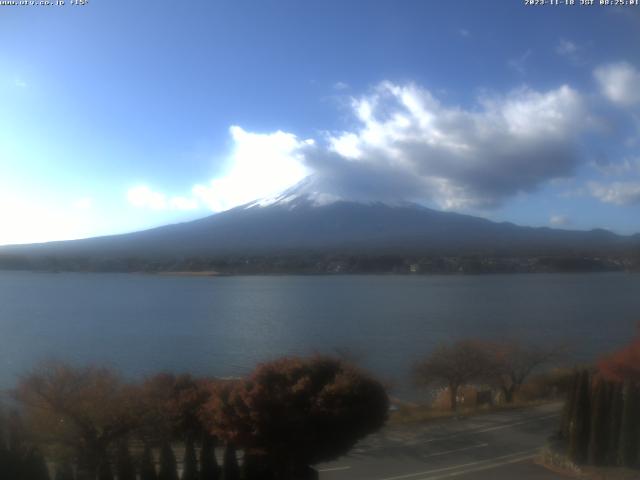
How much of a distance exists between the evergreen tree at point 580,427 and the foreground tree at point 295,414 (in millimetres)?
2301

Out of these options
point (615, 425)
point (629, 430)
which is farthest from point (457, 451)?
point (629, 430)

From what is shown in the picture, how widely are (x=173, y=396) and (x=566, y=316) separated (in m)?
16.1

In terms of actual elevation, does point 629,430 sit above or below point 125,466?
above

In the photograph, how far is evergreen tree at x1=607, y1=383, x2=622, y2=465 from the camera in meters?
6.29

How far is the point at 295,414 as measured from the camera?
5.68m

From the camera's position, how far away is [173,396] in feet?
21.7

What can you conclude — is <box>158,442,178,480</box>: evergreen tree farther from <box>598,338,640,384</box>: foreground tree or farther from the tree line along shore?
<box>598,338,640,384</box>: foreground tree

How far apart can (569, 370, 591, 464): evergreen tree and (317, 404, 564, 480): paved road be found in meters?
0.38

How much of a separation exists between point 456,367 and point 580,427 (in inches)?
203

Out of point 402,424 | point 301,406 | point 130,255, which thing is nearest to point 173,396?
point 301,406

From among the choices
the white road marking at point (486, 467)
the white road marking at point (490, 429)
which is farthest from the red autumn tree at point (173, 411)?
the white road marking at point (490, 429)

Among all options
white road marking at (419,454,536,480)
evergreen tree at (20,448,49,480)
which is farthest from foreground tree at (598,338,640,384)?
evergreen tree at (20,448,49,480)

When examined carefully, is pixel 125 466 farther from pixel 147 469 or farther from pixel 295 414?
pixel 295 414

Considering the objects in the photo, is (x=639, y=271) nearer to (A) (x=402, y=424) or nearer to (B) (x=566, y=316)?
(B) (x=566, y=316)
